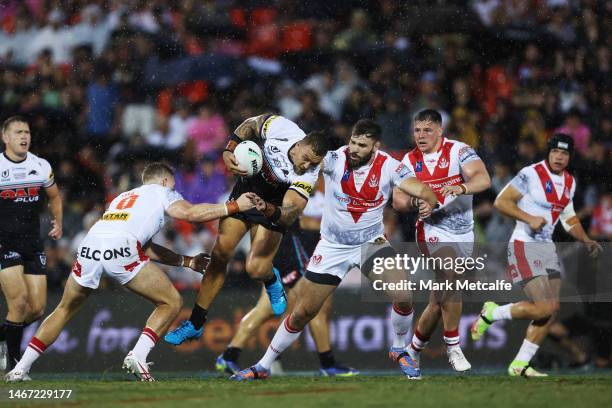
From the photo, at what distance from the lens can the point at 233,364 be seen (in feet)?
38.2

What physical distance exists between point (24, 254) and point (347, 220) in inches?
144

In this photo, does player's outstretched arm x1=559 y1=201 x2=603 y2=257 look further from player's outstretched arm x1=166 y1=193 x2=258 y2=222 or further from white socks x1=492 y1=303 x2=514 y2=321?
player's outstretched arm x1=166 y1=193 x2=258 y2=222

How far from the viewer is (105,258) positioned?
965cm

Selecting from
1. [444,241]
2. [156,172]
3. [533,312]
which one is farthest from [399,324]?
[156,172]

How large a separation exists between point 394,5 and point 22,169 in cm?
801

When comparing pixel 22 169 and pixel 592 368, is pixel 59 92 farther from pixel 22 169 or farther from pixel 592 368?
pixel 592 368

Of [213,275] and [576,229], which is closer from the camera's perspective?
[213,275]

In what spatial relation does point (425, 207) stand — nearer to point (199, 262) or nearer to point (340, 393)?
point (340, 393)

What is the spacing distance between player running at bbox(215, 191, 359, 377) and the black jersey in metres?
2.47

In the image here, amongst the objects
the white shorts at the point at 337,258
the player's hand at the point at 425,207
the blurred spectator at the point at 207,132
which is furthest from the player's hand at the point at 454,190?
the blurred spectator at the point at 207,132

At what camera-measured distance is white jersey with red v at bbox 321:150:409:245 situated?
9906 millimetres

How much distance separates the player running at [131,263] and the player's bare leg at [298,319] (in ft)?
3.13

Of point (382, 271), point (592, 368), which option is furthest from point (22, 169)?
point (592, 368)

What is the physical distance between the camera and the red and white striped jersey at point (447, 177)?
1041cm
